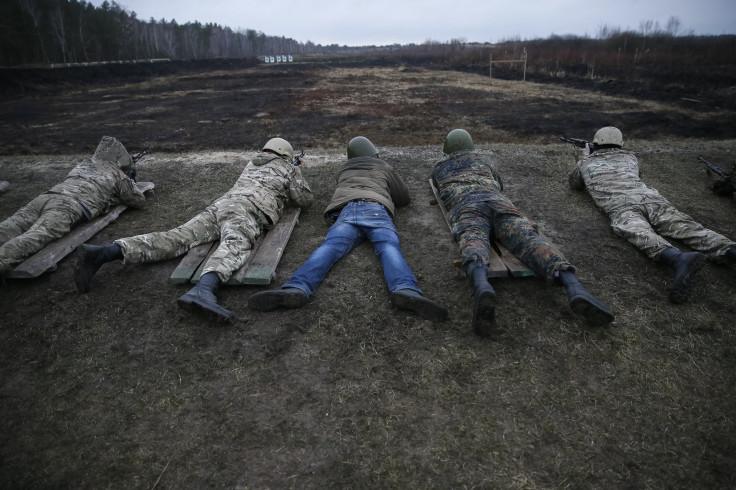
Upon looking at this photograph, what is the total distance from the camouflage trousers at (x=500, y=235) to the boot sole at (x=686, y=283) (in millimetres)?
1000

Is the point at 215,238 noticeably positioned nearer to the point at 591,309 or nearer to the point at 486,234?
the point at 486,234

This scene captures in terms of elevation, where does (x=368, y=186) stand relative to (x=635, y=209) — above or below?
above

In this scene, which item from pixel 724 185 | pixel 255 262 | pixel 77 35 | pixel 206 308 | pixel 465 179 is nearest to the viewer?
pixel 206 308

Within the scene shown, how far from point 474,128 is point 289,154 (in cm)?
738

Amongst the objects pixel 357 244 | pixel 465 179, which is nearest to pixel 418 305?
pixel 357 244

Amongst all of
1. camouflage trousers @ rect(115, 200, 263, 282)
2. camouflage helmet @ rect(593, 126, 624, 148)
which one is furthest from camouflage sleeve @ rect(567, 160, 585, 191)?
camouflage trousers @ rect(115, 200, 263, 282)

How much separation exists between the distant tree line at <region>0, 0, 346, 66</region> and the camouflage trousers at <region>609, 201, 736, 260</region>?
44028 millimetres

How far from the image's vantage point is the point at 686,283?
3.40m

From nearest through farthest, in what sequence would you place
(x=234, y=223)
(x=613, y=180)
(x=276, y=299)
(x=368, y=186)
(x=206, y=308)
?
(x=206, y=308) < (x=276, y=299) < (x=234, y=223) < (x=368, y=186) < (x=613, y=180)

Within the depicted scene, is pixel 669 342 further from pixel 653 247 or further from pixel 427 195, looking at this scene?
pixel 427 195

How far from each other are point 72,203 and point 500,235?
5024 mm

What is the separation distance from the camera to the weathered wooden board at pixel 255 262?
384 cm

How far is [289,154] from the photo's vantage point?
542 cm

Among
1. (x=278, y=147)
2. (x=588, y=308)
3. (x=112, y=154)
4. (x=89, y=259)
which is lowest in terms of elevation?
(x=588, y=308)
